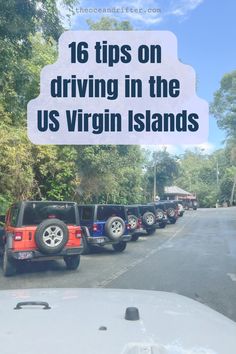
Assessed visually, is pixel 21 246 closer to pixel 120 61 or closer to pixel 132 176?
pixel 120 61

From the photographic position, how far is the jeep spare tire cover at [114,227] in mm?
13666

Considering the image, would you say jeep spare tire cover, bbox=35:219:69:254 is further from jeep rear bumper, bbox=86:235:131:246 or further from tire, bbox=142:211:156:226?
tire, bbox=142:211:156:226

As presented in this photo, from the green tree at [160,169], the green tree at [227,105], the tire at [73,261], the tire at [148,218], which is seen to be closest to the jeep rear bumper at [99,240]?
the tire at [73,261]

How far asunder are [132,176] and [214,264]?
27246 millimetres

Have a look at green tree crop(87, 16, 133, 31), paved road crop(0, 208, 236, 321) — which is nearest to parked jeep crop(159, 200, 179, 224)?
green tree crop(87, 16, 133, 31)

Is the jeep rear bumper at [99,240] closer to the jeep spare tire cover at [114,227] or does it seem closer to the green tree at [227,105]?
the jeep spare tire cover at [114,227]

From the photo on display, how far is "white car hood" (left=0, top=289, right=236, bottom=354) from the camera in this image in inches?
65.3

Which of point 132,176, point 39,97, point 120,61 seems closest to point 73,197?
point 39,97

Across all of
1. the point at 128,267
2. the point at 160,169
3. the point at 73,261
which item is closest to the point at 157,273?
the point at 128,267

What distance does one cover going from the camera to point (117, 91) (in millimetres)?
20250

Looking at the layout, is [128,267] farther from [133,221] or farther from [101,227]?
[133,221]

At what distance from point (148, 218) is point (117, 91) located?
6.00 m

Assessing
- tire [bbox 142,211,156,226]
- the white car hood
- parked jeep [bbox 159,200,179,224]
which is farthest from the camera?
parked jeep [bbox 159,200,179,224]

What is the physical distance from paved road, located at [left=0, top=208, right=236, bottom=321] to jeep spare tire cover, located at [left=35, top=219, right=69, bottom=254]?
25.4 inches
